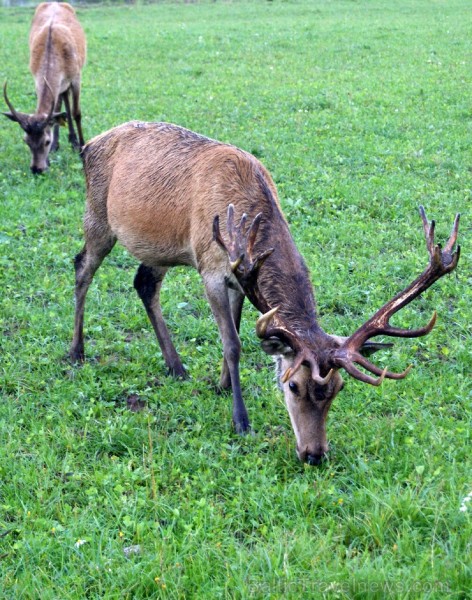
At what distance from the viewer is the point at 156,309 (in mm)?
5617

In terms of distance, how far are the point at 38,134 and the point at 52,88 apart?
4.42ft

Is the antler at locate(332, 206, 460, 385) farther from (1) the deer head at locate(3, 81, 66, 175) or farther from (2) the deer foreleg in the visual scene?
(2) the deer foreleg

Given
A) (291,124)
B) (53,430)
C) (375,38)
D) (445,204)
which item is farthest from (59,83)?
(375,38)

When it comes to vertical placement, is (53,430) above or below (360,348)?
below

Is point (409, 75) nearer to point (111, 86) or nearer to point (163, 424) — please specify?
point (111, 86)

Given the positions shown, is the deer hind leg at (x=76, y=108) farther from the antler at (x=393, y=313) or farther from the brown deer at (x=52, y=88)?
the antler at (x=393, y=313)

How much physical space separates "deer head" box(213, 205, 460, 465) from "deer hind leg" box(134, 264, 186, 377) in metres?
1.31

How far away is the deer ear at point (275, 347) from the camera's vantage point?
4.13 metres

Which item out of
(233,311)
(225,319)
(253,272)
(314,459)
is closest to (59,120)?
(233,311)

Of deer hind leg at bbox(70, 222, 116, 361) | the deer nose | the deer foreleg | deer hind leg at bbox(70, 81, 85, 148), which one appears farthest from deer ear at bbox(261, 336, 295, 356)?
deer hind leg at bbox(70, 81, 85, 148)

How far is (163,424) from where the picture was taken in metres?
4.74

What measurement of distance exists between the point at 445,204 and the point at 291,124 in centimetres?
382

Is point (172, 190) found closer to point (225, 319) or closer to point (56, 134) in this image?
point (225, 319)

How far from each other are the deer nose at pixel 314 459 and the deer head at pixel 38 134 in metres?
6.49
